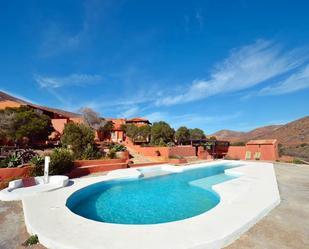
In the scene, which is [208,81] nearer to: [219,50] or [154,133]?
[219,50]

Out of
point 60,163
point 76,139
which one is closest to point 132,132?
point 76,139

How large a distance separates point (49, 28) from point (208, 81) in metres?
16.2

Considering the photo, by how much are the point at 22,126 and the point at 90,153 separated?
31.1ft

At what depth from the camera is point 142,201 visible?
8.55m

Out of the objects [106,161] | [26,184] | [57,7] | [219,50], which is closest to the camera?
[26,184]

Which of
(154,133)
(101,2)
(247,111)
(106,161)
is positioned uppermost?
(101,2)

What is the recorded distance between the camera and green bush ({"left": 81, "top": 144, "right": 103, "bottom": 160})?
50.3 ft

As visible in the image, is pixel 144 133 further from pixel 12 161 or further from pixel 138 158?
pixel 12 161

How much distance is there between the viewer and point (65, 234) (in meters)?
4.25

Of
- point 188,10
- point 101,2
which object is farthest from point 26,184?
point 188,10

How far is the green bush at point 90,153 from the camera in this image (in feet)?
50.3

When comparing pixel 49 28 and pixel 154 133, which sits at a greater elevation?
pixel 49 28

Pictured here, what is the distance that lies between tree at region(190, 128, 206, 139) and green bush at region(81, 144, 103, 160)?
20706mm

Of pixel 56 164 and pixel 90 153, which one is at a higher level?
pixel 90 153
